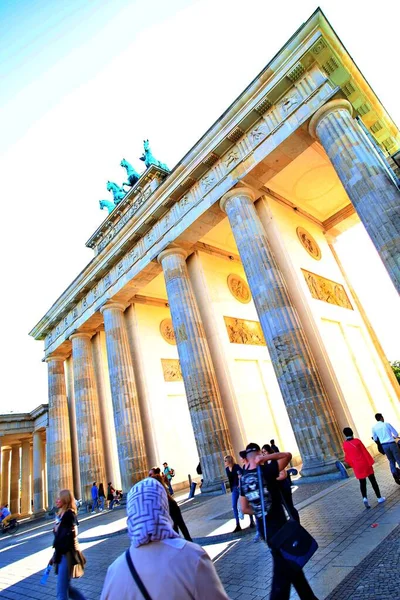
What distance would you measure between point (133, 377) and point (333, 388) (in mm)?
9470

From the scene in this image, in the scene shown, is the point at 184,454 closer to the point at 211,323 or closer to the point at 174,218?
the point at 211,323

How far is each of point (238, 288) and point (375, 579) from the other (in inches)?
559

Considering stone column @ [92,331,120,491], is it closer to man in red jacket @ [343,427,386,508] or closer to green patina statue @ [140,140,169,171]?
green patina statue @ [140,140,169,171]

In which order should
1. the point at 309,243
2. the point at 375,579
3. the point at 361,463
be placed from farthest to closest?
1. the point at 309,243
2. the point at 361,463
3. the point at 375,579

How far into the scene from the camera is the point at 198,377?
12.6 m

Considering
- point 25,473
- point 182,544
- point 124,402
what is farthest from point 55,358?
point 182,544

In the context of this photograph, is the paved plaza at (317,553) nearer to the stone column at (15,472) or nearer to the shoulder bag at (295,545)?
the shoulder bag at (295,545)

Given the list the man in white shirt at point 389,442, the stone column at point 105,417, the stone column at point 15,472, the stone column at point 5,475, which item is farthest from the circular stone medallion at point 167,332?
the stone column at point 5,475

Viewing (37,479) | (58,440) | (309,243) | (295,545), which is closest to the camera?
(295,545)

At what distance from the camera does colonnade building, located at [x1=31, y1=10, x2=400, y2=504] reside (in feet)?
32.6

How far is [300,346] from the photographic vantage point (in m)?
10.1

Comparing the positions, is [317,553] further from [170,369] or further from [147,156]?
[147,156]

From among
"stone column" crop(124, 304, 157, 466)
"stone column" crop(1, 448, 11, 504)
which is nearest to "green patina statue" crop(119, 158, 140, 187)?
"stone column" crop(124, 304, 157, 466)

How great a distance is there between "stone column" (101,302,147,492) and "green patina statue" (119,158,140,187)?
8317mm
